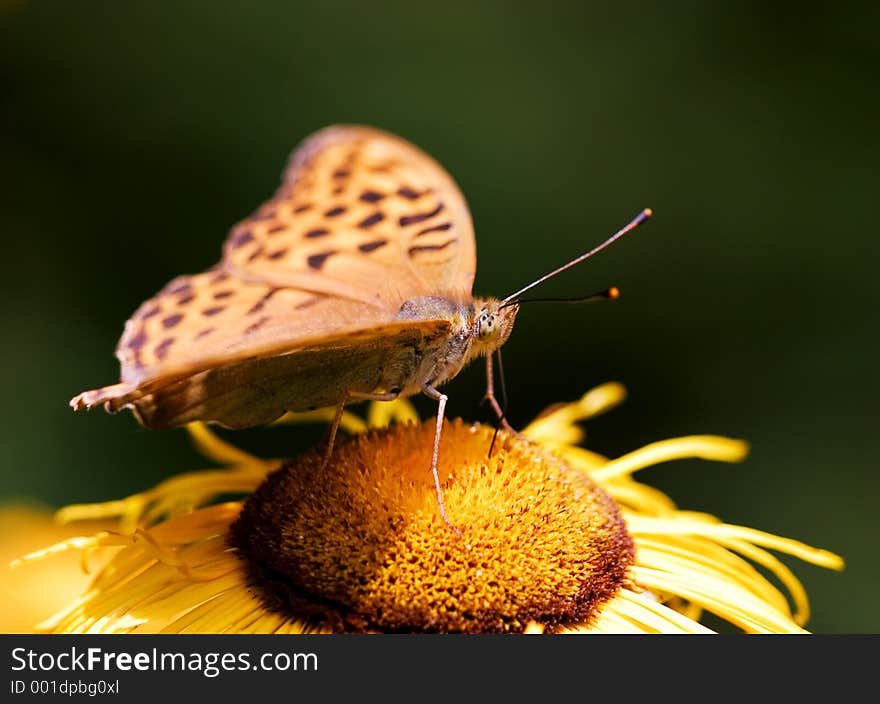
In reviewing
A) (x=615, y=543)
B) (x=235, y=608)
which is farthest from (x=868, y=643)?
Result: (x=235, y=608)

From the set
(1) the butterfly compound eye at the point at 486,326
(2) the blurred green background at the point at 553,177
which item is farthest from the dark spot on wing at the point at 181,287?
(2) the blurred green background at the point at 553,177

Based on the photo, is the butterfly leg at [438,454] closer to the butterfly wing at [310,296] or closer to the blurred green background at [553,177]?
the butterfly wing at [310,296]

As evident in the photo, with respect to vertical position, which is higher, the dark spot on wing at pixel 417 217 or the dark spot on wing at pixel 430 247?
the dark spot on wing at pixel 417 217

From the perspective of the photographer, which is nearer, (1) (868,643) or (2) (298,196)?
(1) (868,643)

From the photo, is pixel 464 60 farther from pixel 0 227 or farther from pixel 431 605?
pixel 431 605

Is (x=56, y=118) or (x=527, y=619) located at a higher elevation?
(x=56, y=118)

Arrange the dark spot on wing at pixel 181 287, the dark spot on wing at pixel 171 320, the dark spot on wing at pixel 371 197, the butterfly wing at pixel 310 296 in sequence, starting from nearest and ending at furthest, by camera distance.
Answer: the butterfly wing at pixel 310 296 → the dark spot on wing at pixel 171 320 → the dark spot on wing at pixel 181 287 → the dark spot on wing at pixel 371 197
